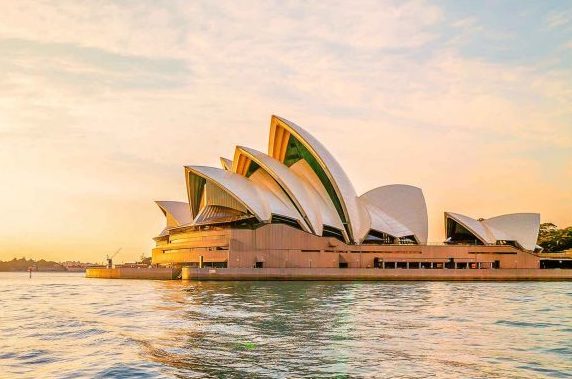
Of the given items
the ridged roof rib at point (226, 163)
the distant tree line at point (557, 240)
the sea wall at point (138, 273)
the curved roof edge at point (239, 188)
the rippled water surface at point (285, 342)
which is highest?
the ridged roof rib at point (226, 163)

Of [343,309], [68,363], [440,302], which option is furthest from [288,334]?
[440,302]

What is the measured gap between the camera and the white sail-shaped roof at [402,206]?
76625 mm

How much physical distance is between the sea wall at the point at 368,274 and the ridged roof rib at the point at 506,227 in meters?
7.15

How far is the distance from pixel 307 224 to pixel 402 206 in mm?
16267

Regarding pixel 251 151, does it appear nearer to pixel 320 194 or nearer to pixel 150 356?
pixel 320 194

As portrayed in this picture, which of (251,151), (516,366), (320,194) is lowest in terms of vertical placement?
(516,366)

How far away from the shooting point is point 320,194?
70.4 metres

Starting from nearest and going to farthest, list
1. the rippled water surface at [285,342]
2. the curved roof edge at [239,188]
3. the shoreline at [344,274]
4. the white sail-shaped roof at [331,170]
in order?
the rippled water surface at [285,342], the shoreline at [344,274], the curved roof edge at [239,188], the white sail-shaped roof at [331,170]

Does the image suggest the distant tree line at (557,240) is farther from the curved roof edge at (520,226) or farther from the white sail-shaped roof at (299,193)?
the white sail-shaped roof at (299,193)

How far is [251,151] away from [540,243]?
6677 centimetres

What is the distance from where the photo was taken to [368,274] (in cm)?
6638

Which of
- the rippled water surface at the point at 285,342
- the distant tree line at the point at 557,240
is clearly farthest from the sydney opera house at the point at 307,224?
the rippled water surface at the point at 285,342

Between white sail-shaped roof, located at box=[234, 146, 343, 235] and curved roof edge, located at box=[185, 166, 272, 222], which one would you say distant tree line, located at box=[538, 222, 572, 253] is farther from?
curved roof edge, located at box=[185, 166, 272, 222]

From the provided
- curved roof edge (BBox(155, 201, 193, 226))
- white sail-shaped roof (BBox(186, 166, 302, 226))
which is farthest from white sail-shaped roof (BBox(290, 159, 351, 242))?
curved roof edge (BBox(155, 201, 193, 226))
